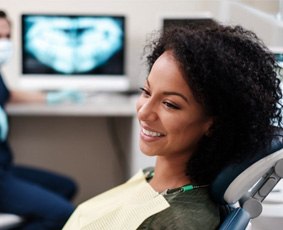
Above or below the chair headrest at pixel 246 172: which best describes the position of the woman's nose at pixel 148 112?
above

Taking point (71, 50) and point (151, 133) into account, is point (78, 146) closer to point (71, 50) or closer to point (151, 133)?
point (71, 50)

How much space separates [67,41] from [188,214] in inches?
70.4

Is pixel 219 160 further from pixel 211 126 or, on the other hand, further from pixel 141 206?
pixel 141 206

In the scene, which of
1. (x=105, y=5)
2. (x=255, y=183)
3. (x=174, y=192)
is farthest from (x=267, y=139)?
(x=105, y=5)

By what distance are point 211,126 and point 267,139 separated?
112 millimetres

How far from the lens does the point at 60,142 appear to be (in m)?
2.92

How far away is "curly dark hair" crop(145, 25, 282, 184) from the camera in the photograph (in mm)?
925

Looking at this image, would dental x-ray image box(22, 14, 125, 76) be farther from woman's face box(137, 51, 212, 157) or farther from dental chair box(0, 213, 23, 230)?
woman's face box(137, 51, 212, 157)

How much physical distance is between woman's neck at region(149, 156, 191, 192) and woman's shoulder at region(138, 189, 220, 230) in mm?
62

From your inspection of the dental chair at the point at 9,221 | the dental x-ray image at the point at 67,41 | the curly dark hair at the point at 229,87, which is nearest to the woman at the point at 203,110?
the curly dark hair at the point at 229,87

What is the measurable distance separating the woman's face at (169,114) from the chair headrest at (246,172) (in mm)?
96

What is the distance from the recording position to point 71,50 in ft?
8.43

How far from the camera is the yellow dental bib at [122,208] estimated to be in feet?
3.22

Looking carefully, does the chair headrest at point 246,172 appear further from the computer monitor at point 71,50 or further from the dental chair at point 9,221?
the computer monitor at point 71,50
